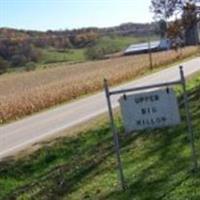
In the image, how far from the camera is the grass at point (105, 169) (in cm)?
1013

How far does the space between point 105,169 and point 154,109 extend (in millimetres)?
2768

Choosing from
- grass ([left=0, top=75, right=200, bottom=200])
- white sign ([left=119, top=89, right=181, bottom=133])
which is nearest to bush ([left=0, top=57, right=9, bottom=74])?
grass ([left=0, top=75, right=200, bottom=200])

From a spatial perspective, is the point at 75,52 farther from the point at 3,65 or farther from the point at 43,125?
the point at 43,125

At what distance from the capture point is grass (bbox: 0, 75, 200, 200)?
1013 cm

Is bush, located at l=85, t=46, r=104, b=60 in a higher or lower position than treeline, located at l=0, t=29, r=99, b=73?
lower

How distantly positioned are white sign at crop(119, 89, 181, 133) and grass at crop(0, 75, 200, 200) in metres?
0.98

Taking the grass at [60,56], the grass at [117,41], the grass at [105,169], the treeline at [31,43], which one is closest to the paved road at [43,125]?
the grass at [105,169]

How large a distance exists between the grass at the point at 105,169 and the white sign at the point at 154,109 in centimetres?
98

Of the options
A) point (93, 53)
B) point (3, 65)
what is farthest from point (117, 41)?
point (3, 65)

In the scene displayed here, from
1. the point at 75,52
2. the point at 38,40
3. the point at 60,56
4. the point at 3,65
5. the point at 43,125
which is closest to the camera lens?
the point at 43,125

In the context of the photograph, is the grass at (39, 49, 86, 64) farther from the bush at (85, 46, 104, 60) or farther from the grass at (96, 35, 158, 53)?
the grass at (96, 35, 158, 53)

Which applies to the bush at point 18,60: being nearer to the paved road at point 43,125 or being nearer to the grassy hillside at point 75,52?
the grassy hillside at point 75,52

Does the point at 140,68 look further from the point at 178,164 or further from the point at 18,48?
the point at 18,48

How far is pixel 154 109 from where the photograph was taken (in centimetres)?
1005
